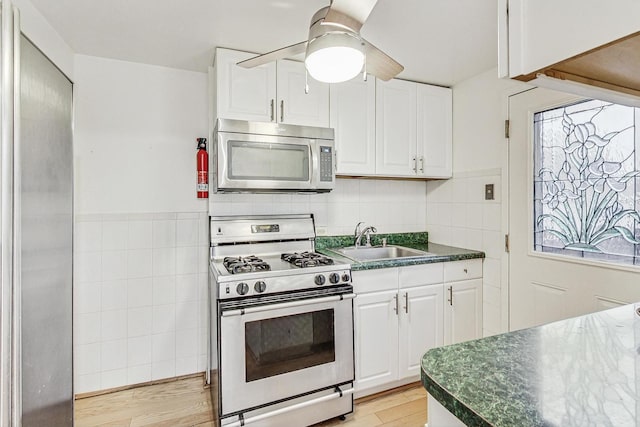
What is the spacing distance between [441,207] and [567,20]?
2.55 m

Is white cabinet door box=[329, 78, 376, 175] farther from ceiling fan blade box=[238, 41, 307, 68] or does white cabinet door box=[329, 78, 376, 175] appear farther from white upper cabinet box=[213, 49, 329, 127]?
ceiling fan blade box=[238, 41, 307, 68]

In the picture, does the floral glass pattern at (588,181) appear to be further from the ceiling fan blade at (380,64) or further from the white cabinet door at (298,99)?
the white cabinet door at (298,99)

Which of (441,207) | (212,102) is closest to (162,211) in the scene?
(212,102)

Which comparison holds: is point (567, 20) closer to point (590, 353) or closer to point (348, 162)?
point (590, 353)

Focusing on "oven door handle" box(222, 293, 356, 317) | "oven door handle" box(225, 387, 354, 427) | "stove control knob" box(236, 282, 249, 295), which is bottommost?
"oven door handle" box(225, 387, 354, 427)

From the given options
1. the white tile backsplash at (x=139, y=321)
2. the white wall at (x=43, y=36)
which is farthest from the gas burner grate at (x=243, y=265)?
the white wall at (x=43, y=36)

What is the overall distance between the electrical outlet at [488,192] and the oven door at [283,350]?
127 centimetres

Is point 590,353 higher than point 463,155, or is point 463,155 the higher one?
point 463,155

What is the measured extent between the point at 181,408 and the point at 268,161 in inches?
64.0

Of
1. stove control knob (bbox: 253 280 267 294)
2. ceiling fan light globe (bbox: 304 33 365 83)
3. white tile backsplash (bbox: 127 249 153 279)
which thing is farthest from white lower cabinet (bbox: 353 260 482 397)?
white tile backsplash (bbox: 127 249 153 279)

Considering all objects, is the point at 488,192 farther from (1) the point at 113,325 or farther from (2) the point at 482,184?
(1) the point at 113,325

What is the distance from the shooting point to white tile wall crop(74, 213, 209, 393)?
2221mm

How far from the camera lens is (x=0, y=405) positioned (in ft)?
3.39

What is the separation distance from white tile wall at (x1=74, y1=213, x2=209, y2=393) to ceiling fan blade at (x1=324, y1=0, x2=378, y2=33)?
1707mm
